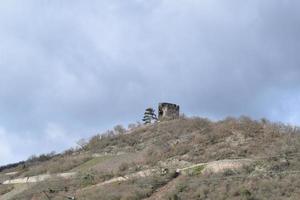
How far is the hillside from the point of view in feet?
93.7

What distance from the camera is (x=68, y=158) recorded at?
153 feet

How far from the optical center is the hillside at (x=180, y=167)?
28.6 meters

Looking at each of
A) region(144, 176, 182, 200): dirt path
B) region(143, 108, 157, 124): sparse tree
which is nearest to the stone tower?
region(143, 108, 157, 124): sparse tree

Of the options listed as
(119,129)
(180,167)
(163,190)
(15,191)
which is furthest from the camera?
(119,129)

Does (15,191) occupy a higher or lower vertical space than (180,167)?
higher

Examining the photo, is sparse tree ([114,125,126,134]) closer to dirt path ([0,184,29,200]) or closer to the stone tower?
the stone tower

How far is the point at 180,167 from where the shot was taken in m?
34.1

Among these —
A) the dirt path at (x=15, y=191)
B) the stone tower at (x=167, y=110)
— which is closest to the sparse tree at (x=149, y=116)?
the stone tower at (x=167, y=110)

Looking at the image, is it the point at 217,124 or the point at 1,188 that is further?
the point at 1,188

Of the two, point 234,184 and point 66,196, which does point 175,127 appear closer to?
point 66,196

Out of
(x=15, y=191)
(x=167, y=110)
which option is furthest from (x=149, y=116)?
(x=15, y=191)

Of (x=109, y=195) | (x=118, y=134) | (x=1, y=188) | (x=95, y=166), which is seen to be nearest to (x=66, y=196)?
(x=109, y=195)

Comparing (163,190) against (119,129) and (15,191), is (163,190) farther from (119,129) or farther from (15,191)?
(119,129)

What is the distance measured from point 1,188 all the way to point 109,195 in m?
14.0
